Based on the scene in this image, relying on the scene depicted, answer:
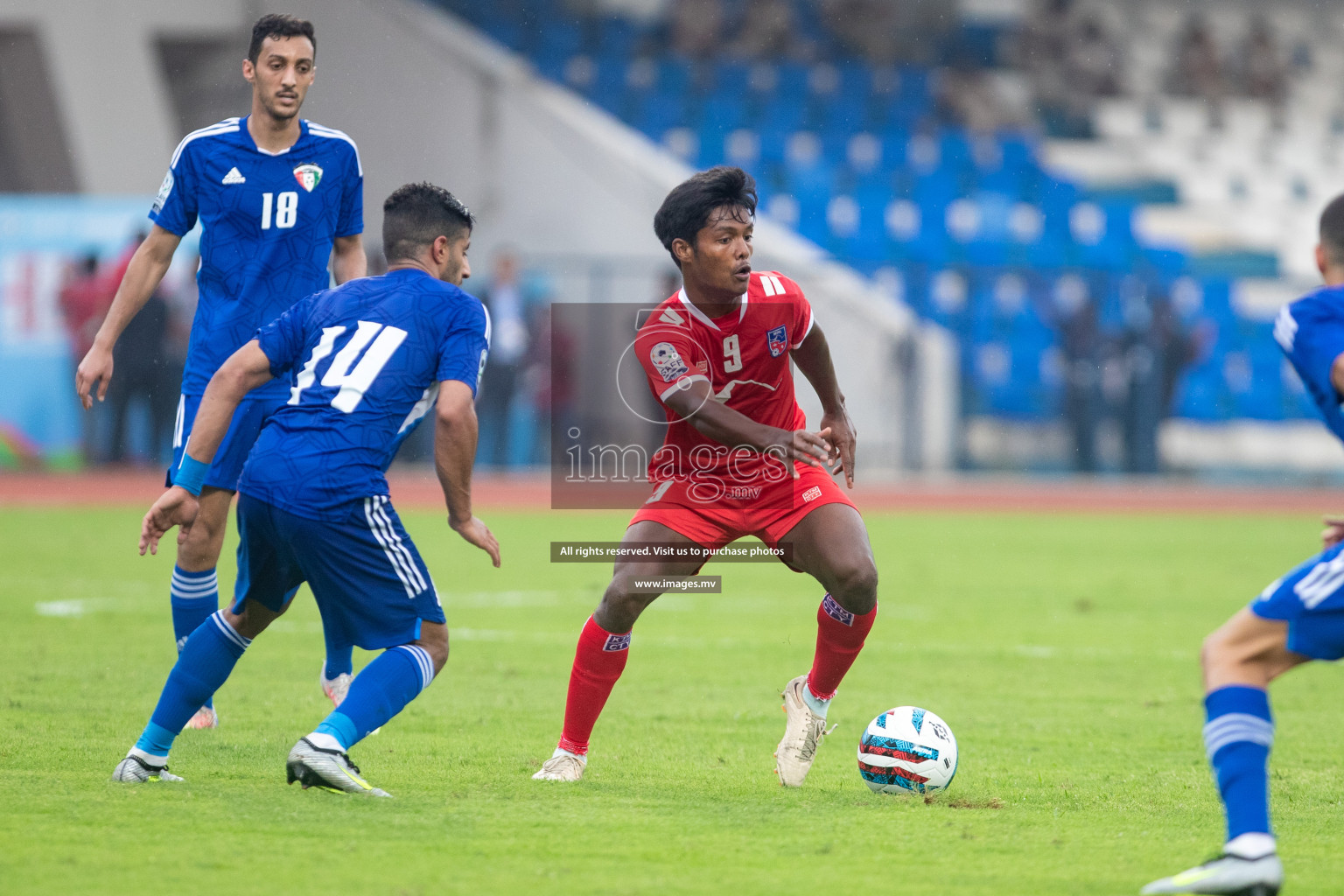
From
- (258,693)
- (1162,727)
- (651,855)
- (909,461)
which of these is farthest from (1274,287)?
(651,855)

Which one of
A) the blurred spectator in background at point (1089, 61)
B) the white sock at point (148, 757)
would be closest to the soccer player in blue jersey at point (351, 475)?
the white sock at point (148, 757)

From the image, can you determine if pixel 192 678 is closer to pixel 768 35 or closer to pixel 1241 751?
pixel 1241 751

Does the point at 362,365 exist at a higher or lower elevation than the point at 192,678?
higher

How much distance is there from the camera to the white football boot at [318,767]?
14.9 ft

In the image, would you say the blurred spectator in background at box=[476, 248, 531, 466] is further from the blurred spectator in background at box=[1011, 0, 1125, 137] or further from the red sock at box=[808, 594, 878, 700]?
the red sock at box=[808, 594, 878, 700]

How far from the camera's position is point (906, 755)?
522 centimetres

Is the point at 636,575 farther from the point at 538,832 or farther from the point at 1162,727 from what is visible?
the point at 1162,727

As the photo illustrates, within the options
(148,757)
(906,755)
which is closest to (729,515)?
(906,755)

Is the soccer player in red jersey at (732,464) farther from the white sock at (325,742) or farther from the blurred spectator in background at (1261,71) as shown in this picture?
the blurred spectator in background at (1261,71)

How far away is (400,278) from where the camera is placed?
16.4 feet

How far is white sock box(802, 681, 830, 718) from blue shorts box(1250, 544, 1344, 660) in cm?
197

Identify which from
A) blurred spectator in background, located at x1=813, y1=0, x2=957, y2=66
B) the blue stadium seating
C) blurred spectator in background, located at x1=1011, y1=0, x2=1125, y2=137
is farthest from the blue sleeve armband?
blurred spectator in background, located at x1=1011, y1=0, x2=1125, y2=137

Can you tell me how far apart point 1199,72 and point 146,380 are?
19.8 m

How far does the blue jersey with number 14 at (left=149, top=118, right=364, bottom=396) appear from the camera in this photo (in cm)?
597
